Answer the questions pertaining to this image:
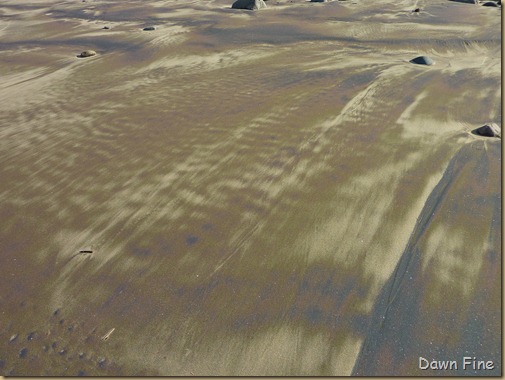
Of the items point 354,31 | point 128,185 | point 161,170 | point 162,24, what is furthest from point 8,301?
point 162,24

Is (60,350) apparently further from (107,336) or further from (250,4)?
(250,4)

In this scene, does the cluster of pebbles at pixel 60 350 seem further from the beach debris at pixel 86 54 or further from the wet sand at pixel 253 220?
the beach debris at pixel 86 54

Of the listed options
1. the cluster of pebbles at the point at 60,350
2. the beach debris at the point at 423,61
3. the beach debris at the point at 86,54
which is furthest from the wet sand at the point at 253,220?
the beach debris at the point at 86,54

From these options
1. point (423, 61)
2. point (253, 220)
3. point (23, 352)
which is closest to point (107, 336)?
point (23, 352)

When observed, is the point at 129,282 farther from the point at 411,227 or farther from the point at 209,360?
the point at 411,227

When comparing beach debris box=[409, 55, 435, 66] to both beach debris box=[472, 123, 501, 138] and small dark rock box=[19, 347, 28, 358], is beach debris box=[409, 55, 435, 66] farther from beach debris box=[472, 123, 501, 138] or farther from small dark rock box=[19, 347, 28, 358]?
small dark rock box=[19, 347, 28, 358]

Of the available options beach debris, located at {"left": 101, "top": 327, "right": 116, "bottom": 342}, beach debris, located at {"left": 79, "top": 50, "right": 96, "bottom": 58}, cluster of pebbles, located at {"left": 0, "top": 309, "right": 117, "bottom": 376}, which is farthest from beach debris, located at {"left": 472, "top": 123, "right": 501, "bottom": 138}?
beach debris, located at {"left": 79, "top": 50, "right": 96, "bottom": 58}
